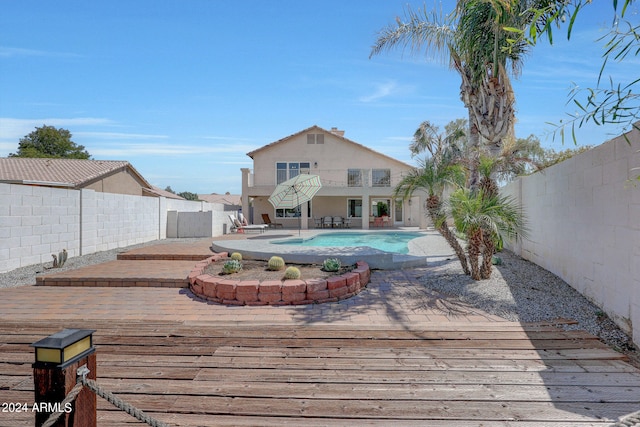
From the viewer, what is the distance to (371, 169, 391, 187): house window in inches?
878

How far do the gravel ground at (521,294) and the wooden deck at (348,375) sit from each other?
0.41 metres

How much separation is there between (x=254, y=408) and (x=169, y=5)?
368 inches

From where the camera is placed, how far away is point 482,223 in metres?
6.10

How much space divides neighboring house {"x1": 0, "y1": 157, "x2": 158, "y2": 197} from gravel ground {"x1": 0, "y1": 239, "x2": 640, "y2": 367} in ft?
40.5

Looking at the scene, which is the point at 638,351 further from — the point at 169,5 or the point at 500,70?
the point at 169,5

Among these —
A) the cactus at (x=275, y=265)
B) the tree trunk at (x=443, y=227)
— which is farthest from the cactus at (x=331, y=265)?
the tree trunk at (x=443, y=227)

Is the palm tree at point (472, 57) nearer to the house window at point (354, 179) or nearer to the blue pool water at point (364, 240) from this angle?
the blue pool water at point (364, 240)

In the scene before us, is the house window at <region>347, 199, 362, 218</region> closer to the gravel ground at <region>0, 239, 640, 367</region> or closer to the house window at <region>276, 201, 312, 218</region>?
the house window at <region>276, 201, 312, 218</region>

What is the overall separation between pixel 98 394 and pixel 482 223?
20.2 ft

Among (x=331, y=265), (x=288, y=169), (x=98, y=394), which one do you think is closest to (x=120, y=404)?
(x=98, y=394)

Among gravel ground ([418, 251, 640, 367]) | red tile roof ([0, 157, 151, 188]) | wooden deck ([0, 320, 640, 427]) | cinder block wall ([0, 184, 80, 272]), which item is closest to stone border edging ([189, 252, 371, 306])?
wooden deck ([0, 320, 640, 427])

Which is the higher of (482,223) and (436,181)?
(436,181)

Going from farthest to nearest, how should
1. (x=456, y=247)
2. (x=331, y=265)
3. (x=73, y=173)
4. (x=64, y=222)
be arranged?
1. (x=73, y=173)
2. (x=64, y=222)
3. (x=456, y=247)
4. (x=331, y=265)

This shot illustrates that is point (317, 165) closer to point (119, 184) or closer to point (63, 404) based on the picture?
point (119, 184)
